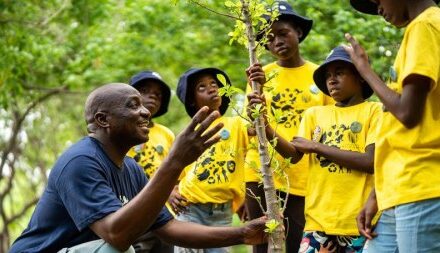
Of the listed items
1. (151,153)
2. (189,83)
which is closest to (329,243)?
(189,83)

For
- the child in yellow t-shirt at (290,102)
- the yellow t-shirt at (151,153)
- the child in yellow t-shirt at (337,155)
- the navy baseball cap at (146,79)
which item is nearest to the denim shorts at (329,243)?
the child in yellow t-shirt at (337,155)

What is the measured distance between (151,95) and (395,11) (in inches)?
129

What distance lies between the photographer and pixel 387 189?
3.73 m

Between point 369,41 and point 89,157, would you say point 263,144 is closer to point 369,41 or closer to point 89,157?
point 89,157

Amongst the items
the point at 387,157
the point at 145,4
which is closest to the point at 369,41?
the point at 145,4

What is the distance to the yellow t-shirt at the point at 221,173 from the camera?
19.4 ft

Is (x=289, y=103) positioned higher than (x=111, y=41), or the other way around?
(x=111, y=41)

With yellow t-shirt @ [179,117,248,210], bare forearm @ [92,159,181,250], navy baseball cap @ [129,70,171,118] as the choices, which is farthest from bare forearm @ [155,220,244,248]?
navy baseball cap @ [129,70,171,118]

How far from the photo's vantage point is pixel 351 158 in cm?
485

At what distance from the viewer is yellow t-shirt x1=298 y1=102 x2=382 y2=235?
4.89 metres

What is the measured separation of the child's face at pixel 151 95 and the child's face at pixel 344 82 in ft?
6.32

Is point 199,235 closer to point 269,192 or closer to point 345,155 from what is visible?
point 269,192

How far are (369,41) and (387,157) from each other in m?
4.61

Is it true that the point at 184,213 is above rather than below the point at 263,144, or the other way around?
Answer: below
